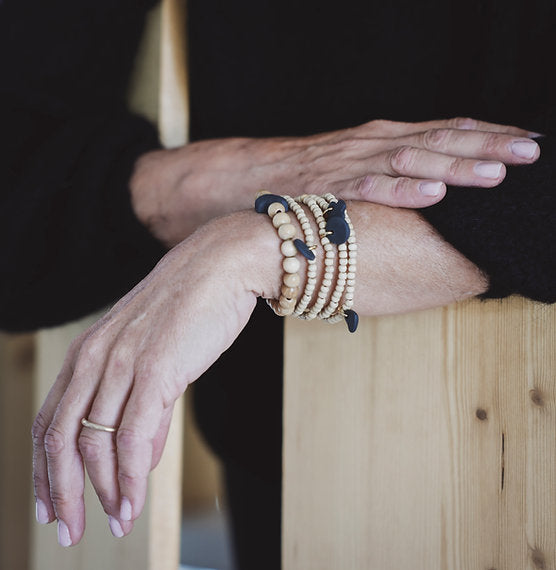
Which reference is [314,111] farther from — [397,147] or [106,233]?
[106,233]

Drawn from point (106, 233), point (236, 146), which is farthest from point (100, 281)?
point (236, 146)

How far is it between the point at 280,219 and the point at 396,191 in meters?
0.12

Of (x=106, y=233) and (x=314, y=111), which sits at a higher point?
(x=314, y=111)

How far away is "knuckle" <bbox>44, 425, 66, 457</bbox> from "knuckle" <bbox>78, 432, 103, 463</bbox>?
25mm

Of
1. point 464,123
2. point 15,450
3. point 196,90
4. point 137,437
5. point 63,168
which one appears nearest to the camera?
point 137,437

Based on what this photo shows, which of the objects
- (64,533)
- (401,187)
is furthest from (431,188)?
(64,533)

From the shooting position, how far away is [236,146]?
0.73 m

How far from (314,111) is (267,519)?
2.38 feet

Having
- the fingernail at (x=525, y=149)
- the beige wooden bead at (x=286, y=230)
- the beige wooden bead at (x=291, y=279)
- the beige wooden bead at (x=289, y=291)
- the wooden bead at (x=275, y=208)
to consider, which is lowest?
the beige wooden bead at (x=289, y=291)

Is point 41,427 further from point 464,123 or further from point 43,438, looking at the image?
point 464,123

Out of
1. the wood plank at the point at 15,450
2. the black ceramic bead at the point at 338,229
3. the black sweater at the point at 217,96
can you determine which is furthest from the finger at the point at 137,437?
the wood plank at the point at 15,450

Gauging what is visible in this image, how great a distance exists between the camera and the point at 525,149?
0.51 meters

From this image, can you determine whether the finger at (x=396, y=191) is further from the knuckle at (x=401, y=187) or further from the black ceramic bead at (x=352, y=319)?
the black ceramic bead at (x=352, y=319)

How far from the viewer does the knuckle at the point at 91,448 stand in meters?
0.49
